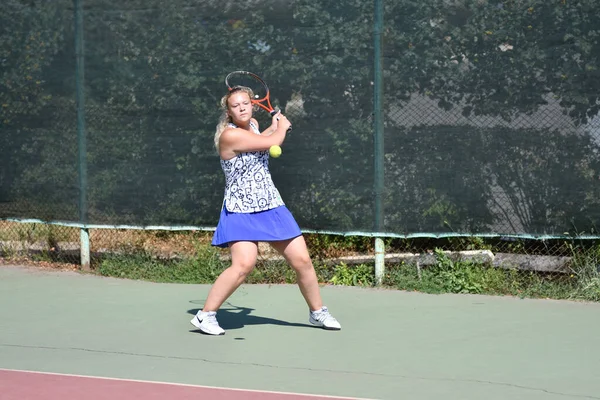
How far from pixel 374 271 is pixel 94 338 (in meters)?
2.32

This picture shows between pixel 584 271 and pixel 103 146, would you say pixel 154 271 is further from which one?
A: pixel 584 271

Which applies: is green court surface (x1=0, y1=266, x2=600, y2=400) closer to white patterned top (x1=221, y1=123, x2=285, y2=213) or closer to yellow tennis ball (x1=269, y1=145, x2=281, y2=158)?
white patterned top (x1=221, y1=123, x2=285, y2=213)

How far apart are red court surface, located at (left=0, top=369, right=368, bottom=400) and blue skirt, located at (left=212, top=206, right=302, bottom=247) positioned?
1.28 m

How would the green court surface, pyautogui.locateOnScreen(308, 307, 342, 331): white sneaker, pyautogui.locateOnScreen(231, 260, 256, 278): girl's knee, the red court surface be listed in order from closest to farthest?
the red court surface
the green court surface
pyautogui.locateOnScreen(231, 260, 256, 278): girl's knee
pyautogui.locateOnScreen(308, 307, 342, 331): white sneaker

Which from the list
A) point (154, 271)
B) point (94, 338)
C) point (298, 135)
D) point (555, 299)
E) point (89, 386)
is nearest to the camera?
point (89, 386)

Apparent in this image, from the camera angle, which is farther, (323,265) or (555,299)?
(323,265)

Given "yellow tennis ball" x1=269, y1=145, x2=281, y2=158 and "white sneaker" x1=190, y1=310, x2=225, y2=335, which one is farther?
"white sneaker" x1=190, y1=310, x2=225, y2=335

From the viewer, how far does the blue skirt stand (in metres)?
6.21

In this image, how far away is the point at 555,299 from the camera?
7184mm

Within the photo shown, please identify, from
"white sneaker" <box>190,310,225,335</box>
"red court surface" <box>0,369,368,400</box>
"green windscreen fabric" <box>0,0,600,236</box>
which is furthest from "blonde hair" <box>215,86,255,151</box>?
"red court surface" <box>0,369,368,400</box>

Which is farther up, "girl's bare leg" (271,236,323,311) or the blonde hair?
the blonde hair

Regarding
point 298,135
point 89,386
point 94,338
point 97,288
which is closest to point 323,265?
point 298,135

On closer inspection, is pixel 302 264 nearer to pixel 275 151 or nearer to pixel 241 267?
pixel 241 267

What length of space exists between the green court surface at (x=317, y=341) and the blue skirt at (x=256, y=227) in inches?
22.7
